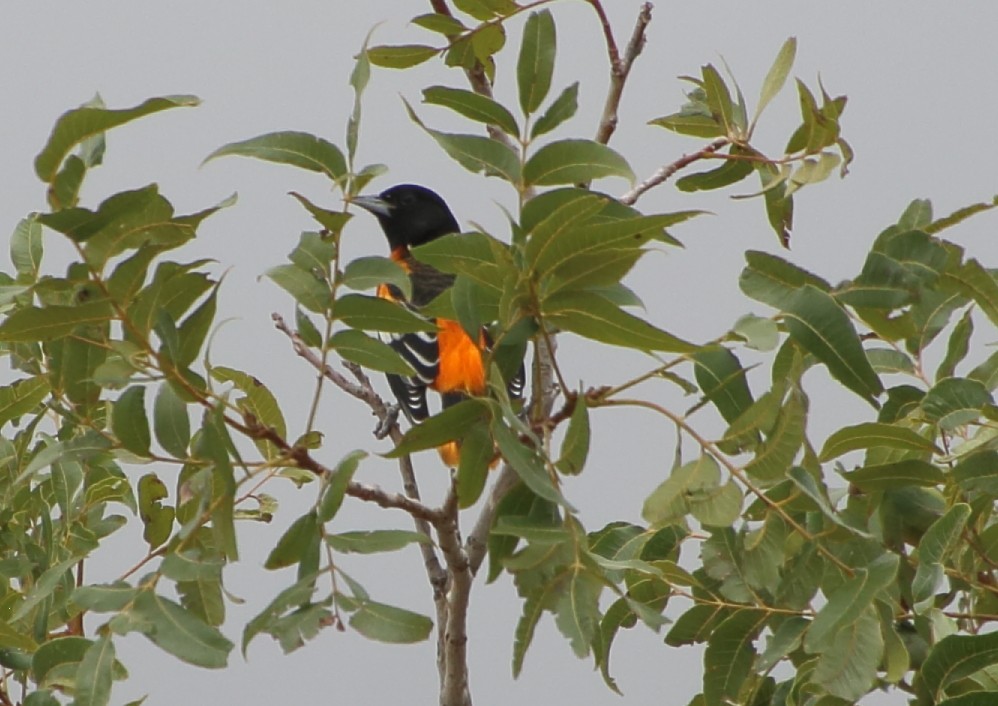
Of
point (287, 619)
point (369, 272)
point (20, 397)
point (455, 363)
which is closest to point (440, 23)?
point (369, 272)

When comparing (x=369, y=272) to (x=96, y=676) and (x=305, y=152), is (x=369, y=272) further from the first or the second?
(x=96, y=676)

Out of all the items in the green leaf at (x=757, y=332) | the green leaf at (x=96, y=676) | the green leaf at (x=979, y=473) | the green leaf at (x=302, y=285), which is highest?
the green leaf at (x=302, y=285)

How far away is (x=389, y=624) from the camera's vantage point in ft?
3.02

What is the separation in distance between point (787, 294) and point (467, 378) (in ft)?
5.45

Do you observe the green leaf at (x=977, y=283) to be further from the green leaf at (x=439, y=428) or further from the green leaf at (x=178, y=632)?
the green leaf at (x=178, y=632)

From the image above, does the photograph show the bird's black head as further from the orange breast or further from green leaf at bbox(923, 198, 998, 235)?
green leaf at bbox(923, 198, 998, 235)

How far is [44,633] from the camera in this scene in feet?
4.01

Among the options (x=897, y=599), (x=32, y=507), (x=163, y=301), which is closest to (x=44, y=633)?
(x=32, y=507)

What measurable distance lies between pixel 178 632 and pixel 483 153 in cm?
42

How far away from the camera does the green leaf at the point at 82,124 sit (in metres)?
0.85

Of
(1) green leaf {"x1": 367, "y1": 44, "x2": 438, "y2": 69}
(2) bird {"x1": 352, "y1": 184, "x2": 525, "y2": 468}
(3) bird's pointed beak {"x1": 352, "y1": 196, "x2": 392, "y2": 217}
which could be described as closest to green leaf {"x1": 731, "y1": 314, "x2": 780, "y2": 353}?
(1) green leaf {"x1": 367, "y1": 44, "x2": 438, "y2": 69}

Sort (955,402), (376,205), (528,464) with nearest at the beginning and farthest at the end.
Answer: (528,464), (955,402), (376,205)

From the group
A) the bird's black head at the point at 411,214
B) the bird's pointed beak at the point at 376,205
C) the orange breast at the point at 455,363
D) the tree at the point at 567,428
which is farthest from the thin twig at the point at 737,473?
the bird's black head at the point at 411,214

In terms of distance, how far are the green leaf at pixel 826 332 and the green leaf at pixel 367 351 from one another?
0.28 metres
